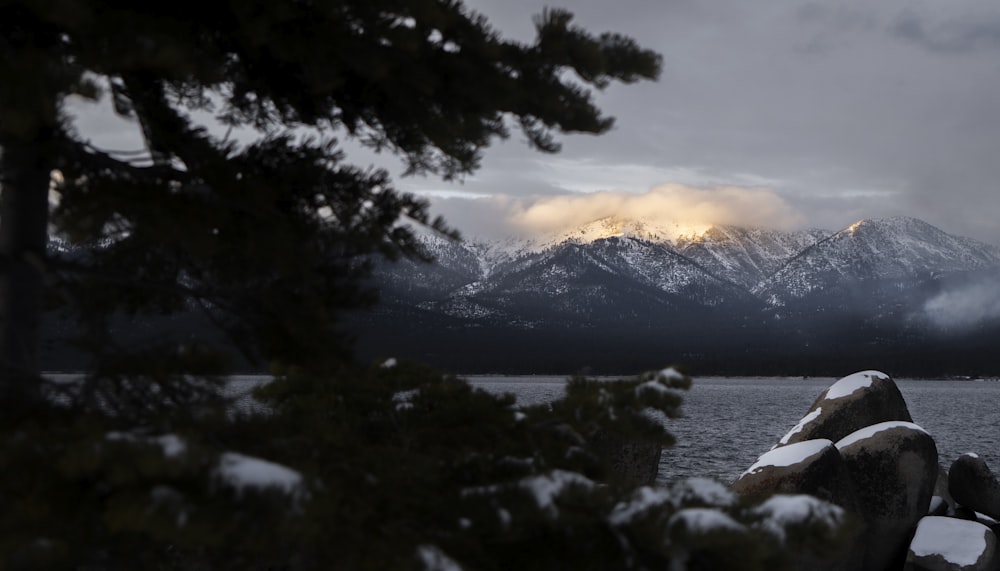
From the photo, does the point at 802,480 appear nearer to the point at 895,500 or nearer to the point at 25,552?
the point at 895,500

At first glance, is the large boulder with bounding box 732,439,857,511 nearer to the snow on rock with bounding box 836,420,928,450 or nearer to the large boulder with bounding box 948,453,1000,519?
→ the snow on rock with bounding box 836,420,928,450

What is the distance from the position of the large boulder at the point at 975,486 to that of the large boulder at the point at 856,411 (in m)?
2.36

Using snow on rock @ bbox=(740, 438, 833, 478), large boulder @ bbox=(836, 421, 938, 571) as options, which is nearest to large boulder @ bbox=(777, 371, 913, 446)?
large boulder @ bbox=(836, 421, 938, 571)

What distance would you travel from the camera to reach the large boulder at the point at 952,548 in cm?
1359

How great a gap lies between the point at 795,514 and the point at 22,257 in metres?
4.37

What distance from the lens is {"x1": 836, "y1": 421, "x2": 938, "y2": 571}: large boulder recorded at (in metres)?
14.5

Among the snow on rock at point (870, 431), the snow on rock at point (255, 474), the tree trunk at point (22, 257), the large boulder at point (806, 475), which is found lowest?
the large boulder at point (806, 475)

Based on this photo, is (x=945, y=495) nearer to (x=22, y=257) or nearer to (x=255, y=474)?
(x=255, y=474)

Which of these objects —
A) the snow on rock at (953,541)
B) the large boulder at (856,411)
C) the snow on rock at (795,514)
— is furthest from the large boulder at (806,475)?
the snow on rock at (795,514)

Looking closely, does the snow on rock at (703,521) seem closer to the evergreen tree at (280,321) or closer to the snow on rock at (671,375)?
the evergreen tree at (280,321)

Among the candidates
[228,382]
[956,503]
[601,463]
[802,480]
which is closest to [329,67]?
[228,382]

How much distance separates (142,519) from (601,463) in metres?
2.79

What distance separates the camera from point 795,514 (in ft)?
12.6

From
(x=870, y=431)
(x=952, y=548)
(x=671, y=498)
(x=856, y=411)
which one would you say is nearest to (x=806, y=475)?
(x=870, y=431)
